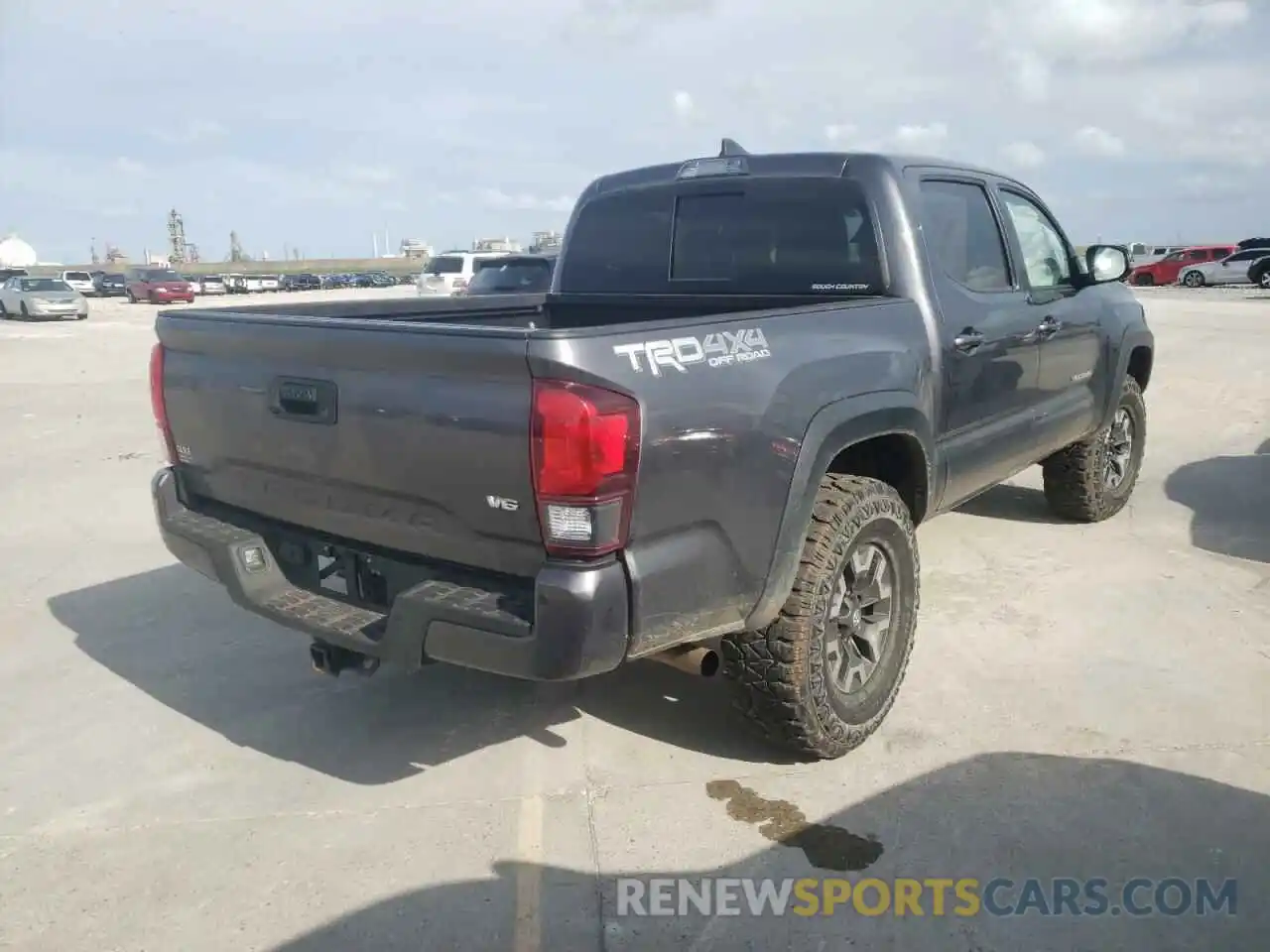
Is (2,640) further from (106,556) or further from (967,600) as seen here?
(967,600)

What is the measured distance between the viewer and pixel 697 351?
281cm

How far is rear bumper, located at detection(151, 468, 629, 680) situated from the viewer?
2.56 metres

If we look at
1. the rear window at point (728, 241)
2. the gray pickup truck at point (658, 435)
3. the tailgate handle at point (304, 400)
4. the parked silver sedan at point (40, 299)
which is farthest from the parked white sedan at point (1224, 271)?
the tailgate handle at point (304, 400)

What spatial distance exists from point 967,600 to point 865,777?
1.84 metres

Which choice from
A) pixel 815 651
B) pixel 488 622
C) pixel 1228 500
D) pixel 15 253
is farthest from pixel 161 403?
pixel 15 253

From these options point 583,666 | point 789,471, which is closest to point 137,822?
point 583,666

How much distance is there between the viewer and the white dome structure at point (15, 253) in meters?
92.9

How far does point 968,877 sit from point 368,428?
2.15 meters

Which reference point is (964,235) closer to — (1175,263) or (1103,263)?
(1103,263)

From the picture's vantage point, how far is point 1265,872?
284 centimetres

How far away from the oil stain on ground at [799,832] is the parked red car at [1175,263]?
41.8 m

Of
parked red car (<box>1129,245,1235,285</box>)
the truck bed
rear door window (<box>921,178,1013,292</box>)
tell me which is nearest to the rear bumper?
the truck bed

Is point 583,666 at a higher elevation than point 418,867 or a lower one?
higher

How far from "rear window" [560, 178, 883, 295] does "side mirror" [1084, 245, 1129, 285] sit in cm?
203
